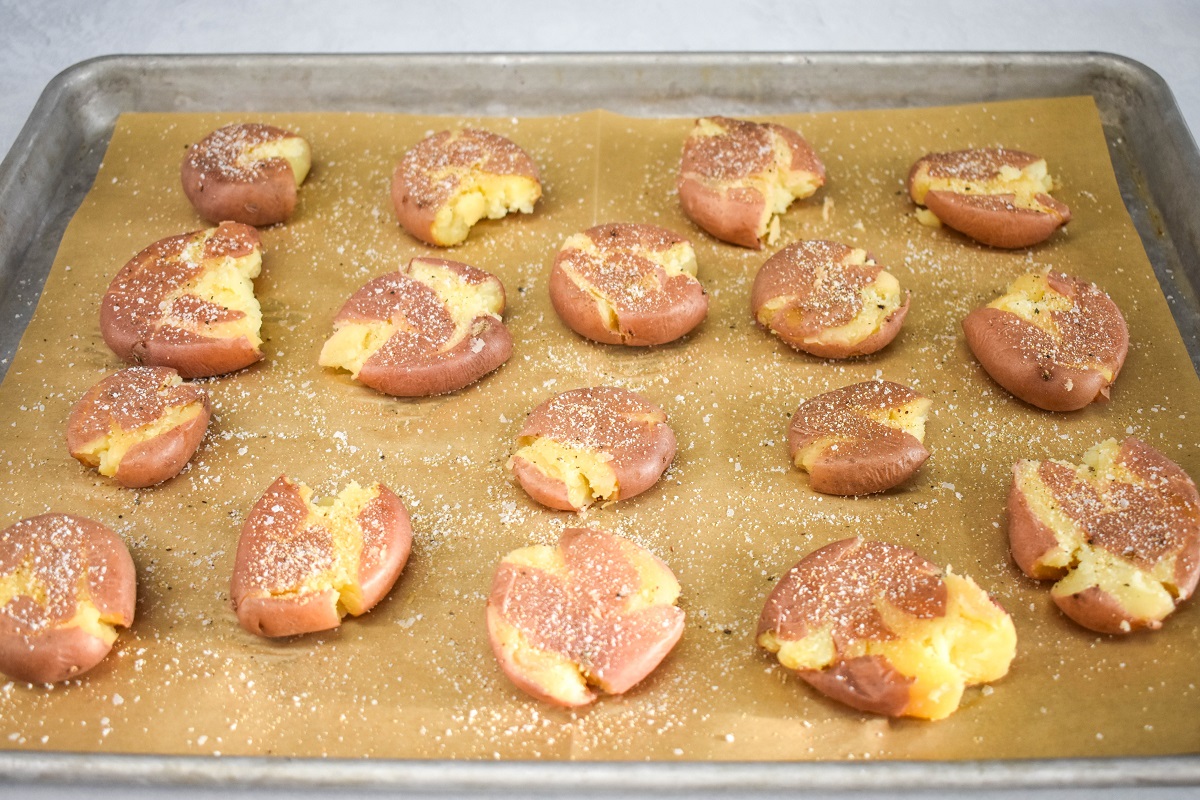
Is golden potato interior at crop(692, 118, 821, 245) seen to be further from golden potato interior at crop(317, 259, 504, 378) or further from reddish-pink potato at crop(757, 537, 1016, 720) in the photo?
reddish-pink potato at crop(757, 537, 1016, 720)

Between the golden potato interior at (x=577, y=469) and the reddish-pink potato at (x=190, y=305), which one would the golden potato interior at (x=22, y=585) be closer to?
the reddish-pink potato at (x=190, y=305)

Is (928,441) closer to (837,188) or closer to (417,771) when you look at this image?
(837,188)

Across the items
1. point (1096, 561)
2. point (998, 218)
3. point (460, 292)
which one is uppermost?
point (998, 218)

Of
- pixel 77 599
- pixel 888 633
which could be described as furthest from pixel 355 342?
pixel 888 633

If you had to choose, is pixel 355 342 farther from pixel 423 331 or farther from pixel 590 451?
pixel 590 451

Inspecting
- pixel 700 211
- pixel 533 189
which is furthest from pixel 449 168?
pixel 700 211

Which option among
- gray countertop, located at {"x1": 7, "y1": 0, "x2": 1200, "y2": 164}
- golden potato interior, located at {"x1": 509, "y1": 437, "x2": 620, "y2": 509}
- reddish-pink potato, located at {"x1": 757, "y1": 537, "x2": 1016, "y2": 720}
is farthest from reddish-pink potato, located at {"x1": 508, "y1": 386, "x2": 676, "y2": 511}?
gray countertop, located at {"x1": 7, "y1": 0, "x2": 1200, "y2": 164}
